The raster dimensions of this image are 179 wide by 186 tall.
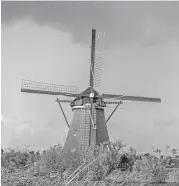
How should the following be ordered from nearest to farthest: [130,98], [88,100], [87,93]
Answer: [88,100], [87,93], [130,98]

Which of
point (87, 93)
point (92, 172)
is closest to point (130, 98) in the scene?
point (87, 93)

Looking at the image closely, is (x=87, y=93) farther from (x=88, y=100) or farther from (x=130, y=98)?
(x=130, y=98)

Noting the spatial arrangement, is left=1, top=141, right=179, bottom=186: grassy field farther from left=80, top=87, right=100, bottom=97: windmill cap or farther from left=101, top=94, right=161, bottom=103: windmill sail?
left=101, top=94, right=161, bottom=103: windmill sail

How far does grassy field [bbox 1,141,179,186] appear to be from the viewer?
14.6 metres

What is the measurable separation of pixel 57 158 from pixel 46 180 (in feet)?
15.7

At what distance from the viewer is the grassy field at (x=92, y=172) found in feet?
48.0

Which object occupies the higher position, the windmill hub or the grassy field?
the windmill hub

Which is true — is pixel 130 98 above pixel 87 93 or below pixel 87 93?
below

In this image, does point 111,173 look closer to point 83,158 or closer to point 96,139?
point 83,158

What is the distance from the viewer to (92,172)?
15727 mm

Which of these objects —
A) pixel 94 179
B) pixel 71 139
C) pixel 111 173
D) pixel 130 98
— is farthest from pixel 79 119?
pixel 94 179

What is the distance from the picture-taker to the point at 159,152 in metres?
21.1

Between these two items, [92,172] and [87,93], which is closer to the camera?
[92,172]

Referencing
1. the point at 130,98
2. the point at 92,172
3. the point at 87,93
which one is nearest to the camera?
the point at 92,172
